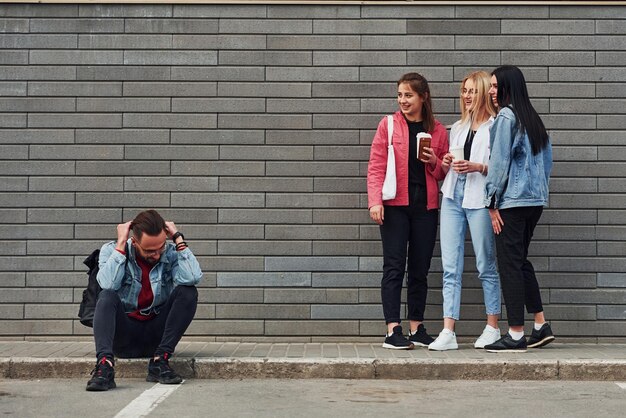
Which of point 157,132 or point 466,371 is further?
point 157,132

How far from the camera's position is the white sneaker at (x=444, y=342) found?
25.4 feet

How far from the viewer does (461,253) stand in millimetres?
7957

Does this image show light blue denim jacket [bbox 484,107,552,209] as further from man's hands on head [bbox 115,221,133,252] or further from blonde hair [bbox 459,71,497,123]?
man's hands on head [bbox 115,221,133,252]

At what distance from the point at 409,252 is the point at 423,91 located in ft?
4.06

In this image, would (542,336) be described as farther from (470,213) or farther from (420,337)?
(470,213)

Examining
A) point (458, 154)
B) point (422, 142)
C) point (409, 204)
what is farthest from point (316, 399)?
point (458, 154)

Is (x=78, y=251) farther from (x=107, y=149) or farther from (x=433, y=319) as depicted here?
(x=433, y=319)

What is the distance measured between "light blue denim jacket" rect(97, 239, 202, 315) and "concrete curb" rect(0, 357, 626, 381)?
47 centimetres

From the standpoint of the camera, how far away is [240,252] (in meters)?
→ 8.44

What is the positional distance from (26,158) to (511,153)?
3.84 m

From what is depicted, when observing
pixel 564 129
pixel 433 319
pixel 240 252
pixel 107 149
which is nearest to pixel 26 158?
pixel 107 149

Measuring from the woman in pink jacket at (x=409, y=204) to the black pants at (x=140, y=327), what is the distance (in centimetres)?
161

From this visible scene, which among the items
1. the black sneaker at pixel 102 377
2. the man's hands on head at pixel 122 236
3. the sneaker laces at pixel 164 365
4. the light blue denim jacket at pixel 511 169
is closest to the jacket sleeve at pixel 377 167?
the light blue denim jacket at pixel 511 169

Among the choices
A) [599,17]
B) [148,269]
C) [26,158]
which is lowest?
[148,269]
